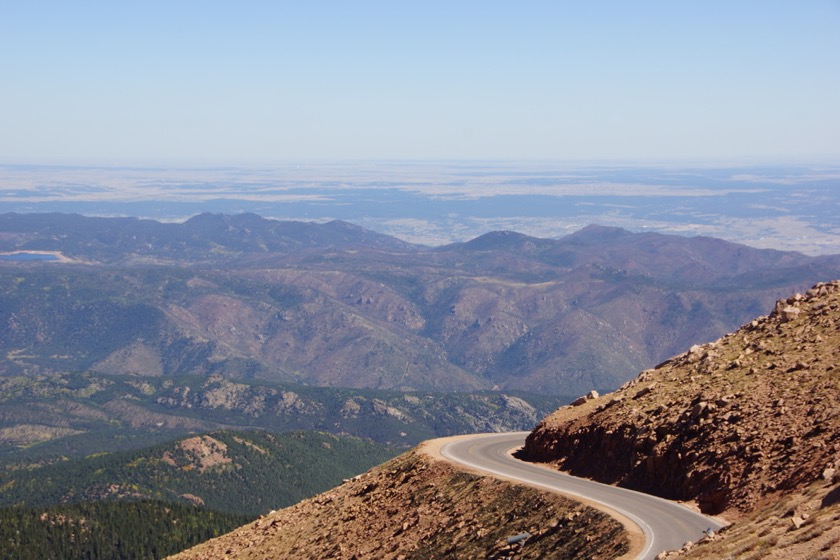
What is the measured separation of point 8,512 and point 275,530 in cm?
9317

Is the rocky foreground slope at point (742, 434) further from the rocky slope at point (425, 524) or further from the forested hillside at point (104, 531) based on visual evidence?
the forested hillside at point (104, 531)

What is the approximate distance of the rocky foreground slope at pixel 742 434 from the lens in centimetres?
4288

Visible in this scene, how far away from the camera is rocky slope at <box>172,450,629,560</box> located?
5297cm

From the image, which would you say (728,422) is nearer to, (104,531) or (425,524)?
(425,524)

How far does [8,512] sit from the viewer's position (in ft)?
505

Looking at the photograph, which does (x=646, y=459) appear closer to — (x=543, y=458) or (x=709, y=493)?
(x=709, y=493)

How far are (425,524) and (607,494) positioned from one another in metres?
11.1

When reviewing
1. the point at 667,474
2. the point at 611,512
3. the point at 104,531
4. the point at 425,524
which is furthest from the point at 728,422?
the point at 104,531

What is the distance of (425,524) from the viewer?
2462 inches

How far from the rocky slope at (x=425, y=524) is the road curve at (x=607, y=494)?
140 cm

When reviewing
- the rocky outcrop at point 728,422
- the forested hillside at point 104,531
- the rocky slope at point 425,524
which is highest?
the rocky outcrop at point 728,422

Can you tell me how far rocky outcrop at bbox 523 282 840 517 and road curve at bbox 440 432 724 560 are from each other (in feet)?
4.46

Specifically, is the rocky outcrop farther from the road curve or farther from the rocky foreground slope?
the road curve

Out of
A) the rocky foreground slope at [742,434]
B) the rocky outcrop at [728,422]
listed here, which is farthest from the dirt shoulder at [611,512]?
the rocky outcrop at [728,422]
